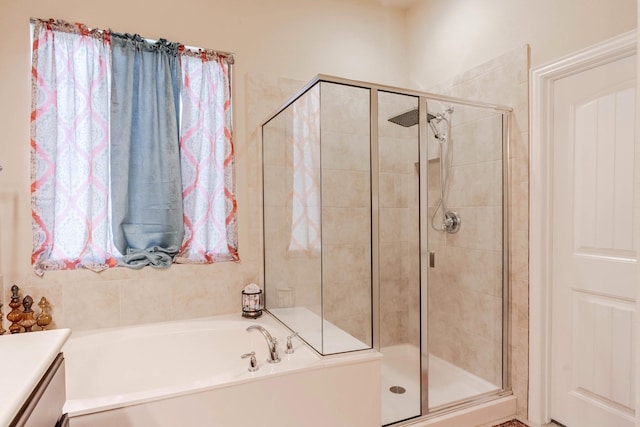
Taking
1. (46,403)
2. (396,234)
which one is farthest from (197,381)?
(396,234)

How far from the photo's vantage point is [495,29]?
2.36 m

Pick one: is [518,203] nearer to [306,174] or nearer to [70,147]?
[306,174]

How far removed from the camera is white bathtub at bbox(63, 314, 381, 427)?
1486mm

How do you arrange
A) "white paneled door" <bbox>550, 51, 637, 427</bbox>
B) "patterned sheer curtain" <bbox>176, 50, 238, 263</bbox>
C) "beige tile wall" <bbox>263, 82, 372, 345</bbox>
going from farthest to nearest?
"patterned sheer curtain" <bbox>176, 50, 238, 263</bbox> < "beige tile wall" <bbox>263, 82, 372, 345</bbox> < "white paneled door" <bbox>550, 51, 637, 427</bbox>

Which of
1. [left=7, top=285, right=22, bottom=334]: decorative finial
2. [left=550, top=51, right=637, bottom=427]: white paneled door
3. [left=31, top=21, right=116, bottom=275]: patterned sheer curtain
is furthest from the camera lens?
[left=31, top=21, right=116, bottom=275]: patterned sheer curtain

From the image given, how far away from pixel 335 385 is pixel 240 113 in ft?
6.06

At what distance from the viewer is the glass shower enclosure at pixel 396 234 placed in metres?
1.93

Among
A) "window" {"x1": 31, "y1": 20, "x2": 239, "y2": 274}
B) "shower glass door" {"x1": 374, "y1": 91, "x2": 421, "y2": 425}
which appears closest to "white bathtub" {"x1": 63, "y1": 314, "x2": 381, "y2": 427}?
"shower glass door" {"x1": 374, "y1": 91, "x2": 421, "y2": 425}

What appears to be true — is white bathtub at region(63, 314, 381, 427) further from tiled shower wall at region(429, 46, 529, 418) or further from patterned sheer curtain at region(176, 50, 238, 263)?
tiled shower wall at region(429, 46, 529, 418)

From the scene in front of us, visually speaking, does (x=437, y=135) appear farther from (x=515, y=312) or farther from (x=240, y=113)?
(x=240, y=113)

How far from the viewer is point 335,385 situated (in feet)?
5.79

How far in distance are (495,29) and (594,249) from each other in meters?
1.45

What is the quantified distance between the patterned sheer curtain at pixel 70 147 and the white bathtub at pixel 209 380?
53cm

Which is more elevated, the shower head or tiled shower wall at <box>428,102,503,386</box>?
the shower head
